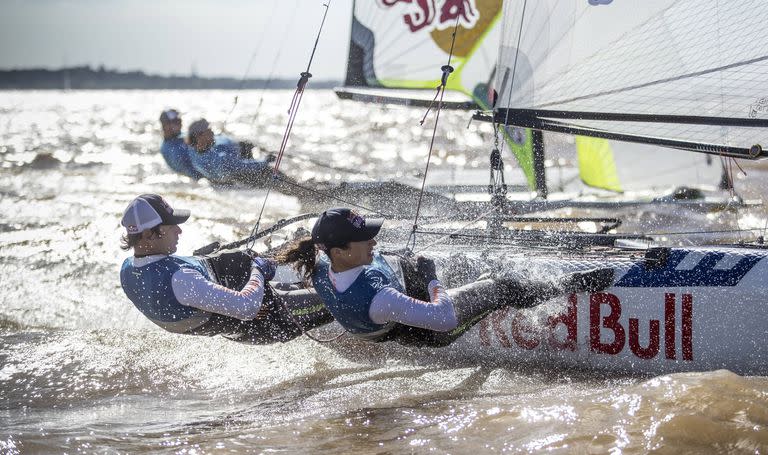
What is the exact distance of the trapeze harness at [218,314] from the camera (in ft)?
12.7

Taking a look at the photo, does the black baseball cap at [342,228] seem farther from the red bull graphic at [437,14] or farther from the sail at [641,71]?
the red bull graphic at [437,14]

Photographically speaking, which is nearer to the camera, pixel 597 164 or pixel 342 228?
pixel 342 228

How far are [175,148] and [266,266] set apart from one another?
3.86 meters

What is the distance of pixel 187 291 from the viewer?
150 inches

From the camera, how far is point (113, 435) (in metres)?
3.42

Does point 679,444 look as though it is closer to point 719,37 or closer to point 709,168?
point 719,37

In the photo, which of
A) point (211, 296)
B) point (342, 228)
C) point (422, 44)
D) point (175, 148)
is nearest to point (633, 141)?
point (342, 228)

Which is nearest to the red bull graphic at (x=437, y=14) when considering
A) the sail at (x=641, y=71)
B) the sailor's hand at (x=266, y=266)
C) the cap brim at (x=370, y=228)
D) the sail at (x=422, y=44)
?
the sail at (x=422, y=44)

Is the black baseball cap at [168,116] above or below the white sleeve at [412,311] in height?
above

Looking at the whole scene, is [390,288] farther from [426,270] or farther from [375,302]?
[426,270]

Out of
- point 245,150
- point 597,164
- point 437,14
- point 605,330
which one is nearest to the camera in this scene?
point 605,330

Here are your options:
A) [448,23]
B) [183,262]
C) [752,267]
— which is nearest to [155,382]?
[183,262]

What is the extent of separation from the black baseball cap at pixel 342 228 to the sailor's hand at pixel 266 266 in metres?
0.76

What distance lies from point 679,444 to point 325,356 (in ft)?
7.42
